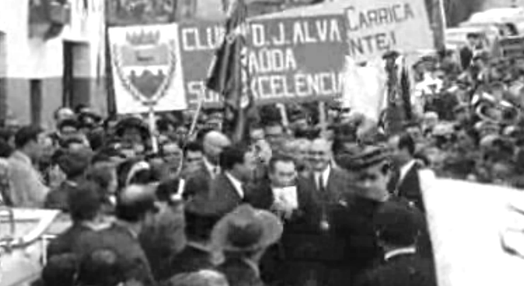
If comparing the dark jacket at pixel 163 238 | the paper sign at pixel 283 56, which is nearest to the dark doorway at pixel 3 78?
the paper sign at pixel 283 56

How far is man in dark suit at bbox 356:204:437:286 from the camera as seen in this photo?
822 centimetres

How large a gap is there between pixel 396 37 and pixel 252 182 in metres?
9.48

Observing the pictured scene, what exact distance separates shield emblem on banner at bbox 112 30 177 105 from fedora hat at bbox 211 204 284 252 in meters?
8.97

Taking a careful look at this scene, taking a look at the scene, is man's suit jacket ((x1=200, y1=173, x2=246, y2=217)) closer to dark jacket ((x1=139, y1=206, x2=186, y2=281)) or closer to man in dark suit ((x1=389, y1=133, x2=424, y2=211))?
dark jacket ((x1=139, y1=206, x2=186, y2=281))

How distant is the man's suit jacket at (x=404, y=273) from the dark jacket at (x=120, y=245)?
97cm

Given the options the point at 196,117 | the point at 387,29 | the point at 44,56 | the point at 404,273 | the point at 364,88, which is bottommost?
the point at 404,273

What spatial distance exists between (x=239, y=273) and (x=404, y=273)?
27.3 inches

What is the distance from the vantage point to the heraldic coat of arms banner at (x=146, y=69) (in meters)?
17.4

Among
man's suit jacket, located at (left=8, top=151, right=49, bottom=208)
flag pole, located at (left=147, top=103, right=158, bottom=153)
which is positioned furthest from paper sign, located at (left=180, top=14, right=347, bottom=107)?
man's suit jacket, located at (left=8, top=151, right=49, bottom=208)

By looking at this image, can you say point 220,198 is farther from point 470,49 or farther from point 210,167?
point 470,49

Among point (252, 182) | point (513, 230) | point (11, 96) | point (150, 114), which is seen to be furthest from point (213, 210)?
point (11, 96)

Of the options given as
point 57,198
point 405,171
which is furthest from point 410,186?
point 57,198

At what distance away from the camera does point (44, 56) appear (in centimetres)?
2512

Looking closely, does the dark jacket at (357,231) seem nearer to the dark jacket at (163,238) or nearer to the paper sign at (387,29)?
the dark jacket at (163,238)
